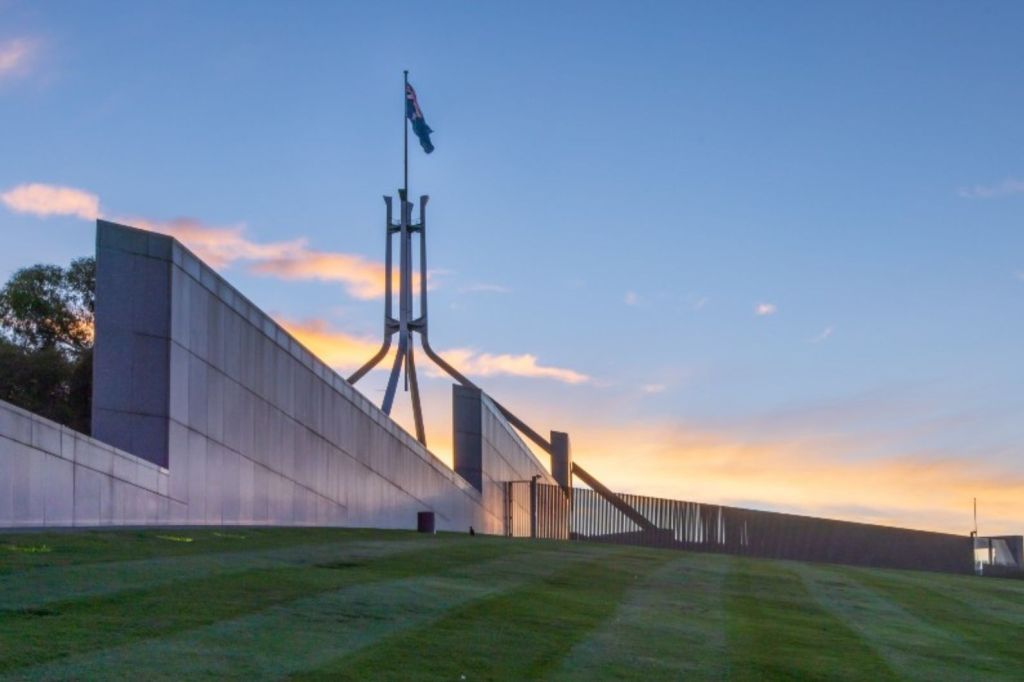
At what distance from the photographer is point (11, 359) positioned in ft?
185

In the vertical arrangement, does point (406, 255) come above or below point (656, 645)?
above

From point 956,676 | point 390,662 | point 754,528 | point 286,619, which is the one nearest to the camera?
point 390,662

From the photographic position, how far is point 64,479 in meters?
23.1

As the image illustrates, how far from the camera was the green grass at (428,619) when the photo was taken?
9945 mm

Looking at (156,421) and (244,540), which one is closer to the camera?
(244,540)

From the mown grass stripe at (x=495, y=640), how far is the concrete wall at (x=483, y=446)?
4062 centimetres

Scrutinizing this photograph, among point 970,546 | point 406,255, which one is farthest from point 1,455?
point 406,255

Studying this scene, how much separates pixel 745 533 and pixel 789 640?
40.4 m

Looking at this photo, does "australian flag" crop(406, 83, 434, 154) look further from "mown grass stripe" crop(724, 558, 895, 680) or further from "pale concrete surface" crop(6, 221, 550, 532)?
"mown grass stripe" crop(724, 558, 895, 680)

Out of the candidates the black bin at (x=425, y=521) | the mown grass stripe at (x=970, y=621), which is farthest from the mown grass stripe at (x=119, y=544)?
the black bin at (x=425, y=521)

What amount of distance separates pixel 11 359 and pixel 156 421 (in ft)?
105

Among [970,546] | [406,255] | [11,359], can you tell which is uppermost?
[406,255]

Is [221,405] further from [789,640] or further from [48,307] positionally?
[48,307]

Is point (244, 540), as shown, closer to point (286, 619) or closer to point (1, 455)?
Result: point (1, 455)
